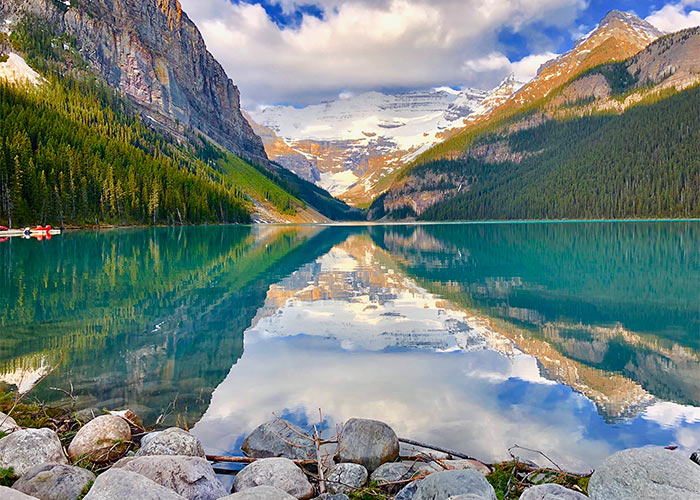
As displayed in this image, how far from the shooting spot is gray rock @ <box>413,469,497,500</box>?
6.23 metres

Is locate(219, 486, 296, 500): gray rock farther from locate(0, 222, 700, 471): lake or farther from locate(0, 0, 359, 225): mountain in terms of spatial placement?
locate(0, 0, 359, 225): mountain

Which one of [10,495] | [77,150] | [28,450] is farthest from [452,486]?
[77,150]

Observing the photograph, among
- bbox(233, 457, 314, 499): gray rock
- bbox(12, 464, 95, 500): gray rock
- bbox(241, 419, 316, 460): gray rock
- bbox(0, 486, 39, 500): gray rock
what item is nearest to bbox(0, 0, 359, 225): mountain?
bbox(241, 419, 316, 460): gray rock

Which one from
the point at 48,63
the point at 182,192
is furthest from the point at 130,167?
the point at 48,63

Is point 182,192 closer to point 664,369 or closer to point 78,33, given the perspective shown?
point 78,33

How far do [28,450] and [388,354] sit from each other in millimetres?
10662

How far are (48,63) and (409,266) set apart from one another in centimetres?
17835

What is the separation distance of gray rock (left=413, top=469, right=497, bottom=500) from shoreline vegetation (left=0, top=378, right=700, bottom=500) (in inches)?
0.5

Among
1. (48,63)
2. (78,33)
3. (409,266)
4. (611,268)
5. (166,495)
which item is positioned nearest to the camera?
(166,495)

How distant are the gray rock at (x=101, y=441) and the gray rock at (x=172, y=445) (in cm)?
59

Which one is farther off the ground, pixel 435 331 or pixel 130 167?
pixel 130 167

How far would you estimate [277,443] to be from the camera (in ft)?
31.2

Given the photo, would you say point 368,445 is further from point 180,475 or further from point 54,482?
point 54,482

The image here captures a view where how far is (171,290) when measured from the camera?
2856 cm
